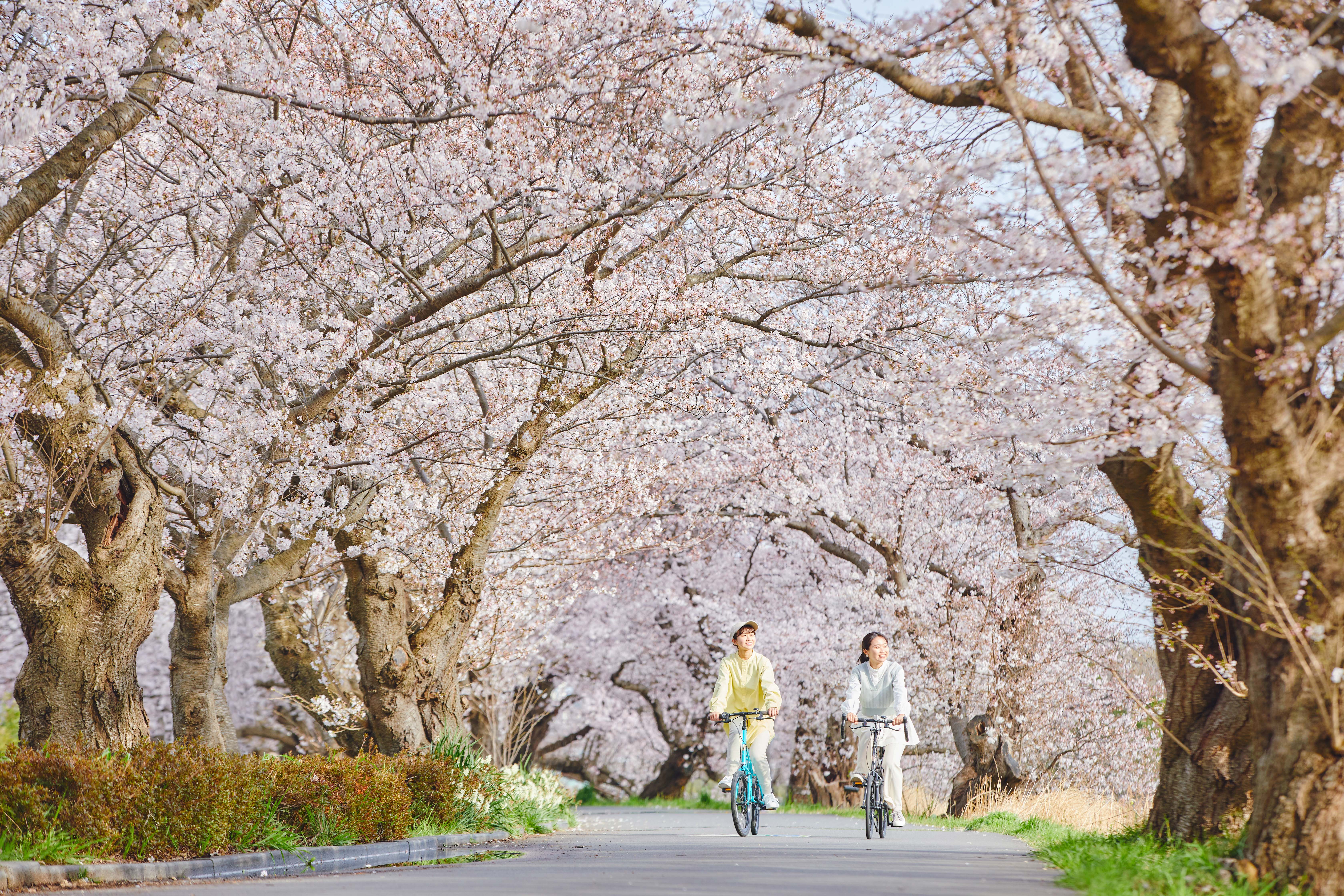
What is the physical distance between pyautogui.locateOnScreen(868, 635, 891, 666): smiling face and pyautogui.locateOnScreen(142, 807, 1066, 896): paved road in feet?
5.55

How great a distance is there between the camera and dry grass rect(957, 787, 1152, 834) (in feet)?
41.2

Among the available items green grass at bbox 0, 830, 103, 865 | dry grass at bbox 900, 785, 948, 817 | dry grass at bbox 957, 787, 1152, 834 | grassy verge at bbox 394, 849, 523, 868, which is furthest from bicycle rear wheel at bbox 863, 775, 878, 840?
dry grass at bbox 900, 785, 948, 817

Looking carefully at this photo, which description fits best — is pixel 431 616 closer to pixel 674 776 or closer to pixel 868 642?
pixel 868 642

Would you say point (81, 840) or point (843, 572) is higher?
point (843, 572)

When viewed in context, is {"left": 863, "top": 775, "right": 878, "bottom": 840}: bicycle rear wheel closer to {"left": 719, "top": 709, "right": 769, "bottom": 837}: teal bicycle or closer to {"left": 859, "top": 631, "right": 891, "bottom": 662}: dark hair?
{"left": 719, "top": 709, "right": 769, "bottom": 837}: teal bicycle

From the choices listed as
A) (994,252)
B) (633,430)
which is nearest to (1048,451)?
(994,252)

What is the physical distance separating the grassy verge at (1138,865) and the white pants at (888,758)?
134cm

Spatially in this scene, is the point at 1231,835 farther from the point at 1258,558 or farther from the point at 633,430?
the point at 633,430

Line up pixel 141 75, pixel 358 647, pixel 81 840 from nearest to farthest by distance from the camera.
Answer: pixel 81 840, pixel 141 75, pixel 358 647

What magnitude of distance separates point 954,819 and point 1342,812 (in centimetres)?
1198

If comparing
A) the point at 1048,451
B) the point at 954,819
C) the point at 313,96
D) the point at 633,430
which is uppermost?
the point at 313,96

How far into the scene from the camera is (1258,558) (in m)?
5.92

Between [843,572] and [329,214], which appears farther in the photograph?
[843,572]

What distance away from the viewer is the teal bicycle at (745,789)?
11.4 meters
